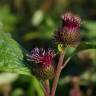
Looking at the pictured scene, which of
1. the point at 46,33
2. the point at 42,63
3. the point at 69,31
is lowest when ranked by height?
the point at 46,33

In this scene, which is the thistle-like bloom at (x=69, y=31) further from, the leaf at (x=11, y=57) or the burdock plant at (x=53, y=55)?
the leaf at (x=11, y=57)

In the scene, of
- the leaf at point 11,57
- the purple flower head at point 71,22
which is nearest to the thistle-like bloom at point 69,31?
the purple flower head at point 71,22

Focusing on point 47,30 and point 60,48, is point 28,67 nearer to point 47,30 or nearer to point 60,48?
point 60,48

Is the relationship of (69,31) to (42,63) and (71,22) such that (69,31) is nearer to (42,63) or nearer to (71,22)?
(71,22)

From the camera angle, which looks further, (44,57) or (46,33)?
(46,33)

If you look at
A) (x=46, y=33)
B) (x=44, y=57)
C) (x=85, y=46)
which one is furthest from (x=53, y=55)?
(x=46, y=33)

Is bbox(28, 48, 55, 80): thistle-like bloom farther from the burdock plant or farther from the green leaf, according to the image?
the green leaf

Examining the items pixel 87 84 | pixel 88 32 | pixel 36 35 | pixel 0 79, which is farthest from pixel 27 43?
pixel 87 84
